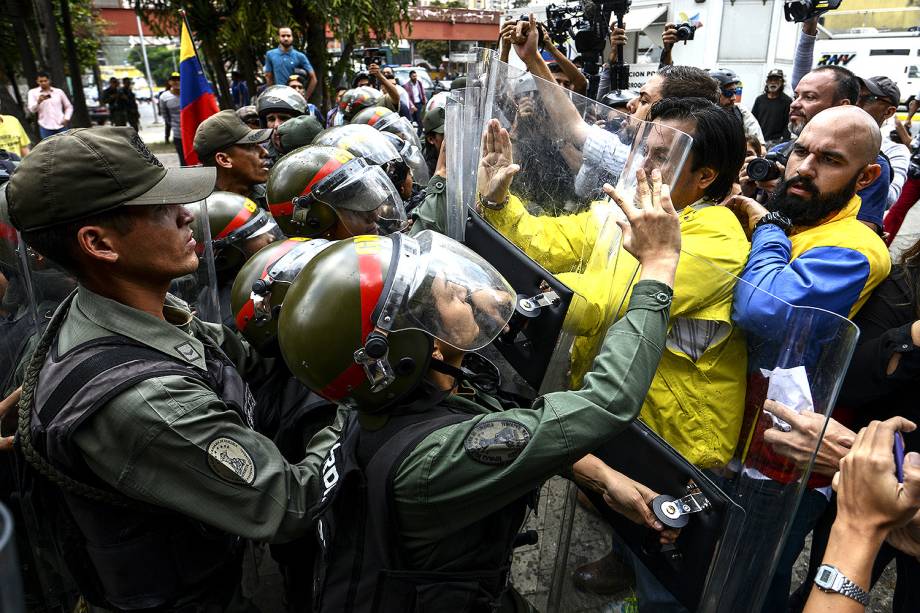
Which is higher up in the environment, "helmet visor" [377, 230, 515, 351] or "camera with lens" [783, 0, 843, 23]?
"camera with lens" [783, 0, 843, 23]

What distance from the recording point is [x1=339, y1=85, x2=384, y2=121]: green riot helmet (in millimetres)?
6852

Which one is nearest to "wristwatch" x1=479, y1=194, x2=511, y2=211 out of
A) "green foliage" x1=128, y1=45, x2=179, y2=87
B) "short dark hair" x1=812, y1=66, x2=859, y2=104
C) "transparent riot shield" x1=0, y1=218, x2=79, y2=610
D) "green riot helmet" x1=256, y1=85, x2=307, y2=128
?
"transparent riot shield" x1=0, y1=218, x2=79, y2=610

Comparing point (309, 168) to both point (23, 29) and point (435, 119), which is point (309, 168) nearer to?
point (435, 119)

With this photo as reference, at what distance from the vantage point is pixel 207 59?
12.2 meters

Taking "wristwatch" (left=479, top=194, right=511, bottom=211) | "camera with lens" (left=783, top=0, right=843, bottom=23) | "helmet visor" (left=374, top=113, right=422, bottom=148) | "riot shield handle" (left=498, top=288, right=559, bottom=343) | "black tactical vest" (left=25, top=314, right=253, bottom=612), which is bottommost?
"black tactical vest" (left=25, top=314, right=253, bottom=612)

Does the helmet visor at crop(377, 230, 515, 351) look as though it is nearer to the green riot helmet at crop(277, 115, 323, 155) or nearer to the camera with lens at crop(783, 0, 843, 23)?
the green riot helmet at crop(277, 115, 323, 155)

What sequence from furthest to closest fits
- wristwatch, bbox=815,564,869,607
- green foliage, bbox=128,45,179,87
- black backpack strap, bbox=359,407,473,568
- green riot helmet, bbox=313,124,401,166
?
green foliage, bbox=128,45,179,87 < green riot helmet, bbox=313,124,401,166 < black backpack strap, bbox=359,407,473,568 < wristwatch, bbox=815,564,869,607

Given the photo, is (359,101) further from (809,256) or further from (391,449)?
(391,449)

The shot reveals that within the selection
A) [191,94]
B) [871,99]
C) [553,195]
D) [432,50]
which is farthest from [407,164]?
[432,50]

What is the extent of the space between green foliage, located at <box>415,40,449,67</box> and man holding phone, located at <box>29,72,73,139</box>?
30818 mm

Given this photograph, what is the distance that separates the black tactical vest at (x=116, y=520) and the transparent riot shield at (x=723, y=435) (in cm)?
110

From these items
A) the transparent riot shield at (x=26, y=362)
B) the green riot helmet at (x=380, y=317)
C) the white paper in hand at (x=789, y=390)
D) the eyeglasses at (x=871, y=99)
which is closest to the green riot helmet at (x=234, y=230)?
the transparent riot shield at (x=26, y=362)

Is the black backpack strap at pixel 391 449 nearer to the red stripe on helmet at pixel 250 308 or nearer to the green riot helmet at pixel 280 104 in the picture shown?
the red stripe on helmet at pixel 250 308

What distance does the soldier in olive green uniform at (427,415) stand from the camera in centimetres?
129
